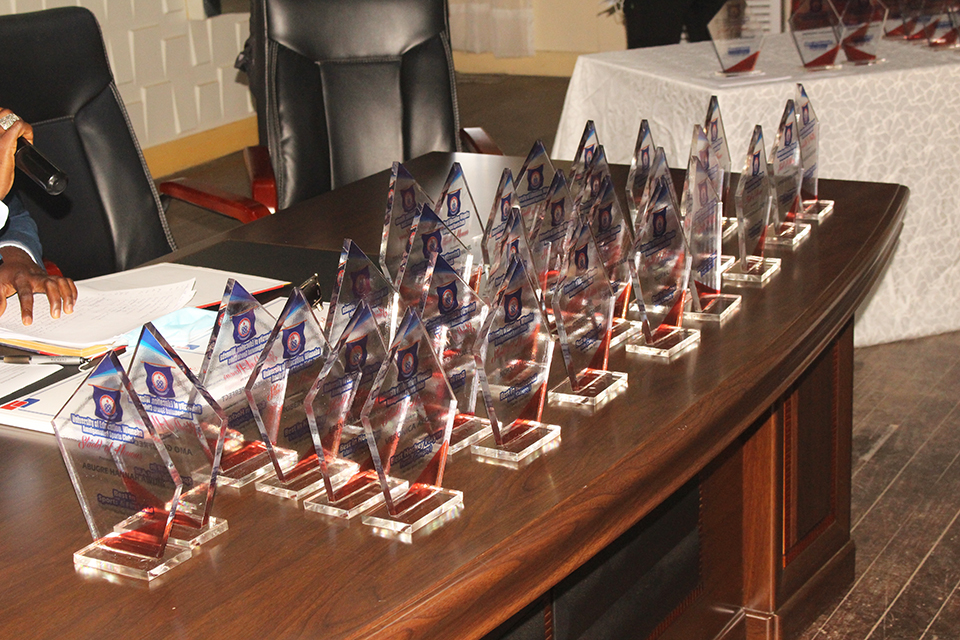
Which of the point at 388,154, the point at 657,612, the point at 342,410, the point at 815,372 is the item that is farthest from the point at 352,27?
the point at 342,410

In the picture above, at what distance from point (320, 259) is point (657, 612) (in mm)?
719

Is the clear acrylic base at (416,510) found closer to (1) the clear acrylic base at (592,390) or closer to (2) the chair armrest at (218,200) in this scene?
(1) the clear acrylic base at (592,390)

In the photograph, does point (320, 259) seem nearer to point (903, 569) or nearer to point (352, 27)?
point (352, 27)

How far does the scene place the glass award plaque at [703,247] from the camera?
1176 mm

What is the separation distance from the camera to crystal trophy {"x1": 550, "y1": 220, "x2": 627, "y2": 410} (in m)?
0.99

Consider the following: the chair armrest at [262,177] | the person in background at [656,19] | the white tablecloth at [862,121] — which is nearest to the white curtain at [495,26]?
the person in background at [656,19]

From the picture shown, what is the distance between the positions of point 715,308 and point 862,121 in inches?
63.6

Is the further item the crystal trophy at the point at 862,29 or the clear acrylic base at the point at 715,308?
the crystal trophy at the point at 862,29

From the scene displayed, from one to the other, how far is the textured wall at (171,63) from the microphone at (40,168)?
12.3 feet

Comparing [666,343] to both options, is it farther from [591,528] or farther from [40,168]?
[40,168]

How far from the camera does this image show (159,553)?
0.78 m

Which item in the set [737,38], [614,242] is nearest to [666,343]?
[614,242]

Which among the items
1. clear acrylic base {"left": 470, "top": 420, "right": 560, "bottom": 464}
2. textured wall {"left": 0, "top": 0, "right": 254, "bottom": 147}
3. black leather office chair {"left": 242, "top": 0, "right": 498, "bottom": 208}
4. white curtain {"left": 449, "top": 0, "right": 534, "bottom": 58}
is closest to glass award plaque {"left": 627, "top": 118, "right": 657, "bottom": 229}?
clear acrylic base {"left": 470, "top": 420, "right": 560, "bottom": 464}

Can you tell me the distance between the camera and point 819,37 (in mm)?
2578
